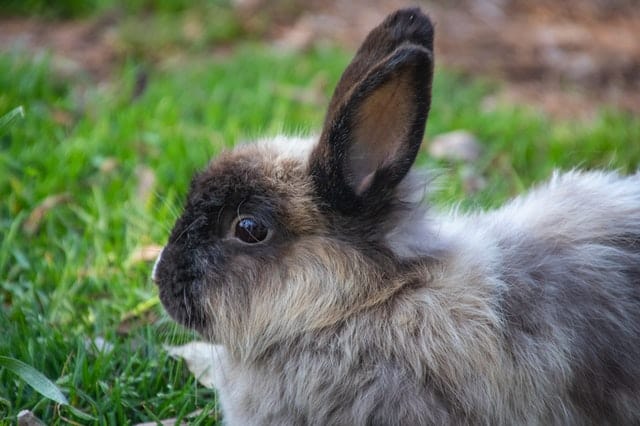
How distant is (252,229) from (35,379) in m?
0.80

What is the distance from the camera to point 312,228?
2.54 meters

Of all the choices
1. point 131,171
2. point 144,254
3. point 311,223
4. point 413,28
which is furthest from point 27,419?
point 131,171

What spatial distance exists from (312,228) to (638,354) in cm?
97

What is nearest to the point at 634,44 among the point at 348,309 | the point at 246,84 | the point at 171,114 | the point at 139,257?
the point at 246,84

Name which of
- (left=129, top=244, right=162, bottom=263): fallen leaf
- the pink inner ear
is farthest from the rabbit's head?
(left=129, top=244, right=162, bottom=263): fallen leaf

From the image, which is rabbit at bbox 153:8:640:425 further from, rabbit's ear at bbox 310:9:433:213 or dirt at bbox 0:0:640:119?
dirt at bbox 0:0:640:119

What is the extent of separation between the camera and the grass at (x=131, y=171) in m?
2.93

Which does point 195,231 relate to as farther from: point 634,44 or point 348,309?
point 634,44

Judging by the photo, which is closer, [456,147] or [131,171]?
[131,171]

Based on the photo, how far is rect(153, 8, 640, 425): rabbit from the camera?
2391 millimetres

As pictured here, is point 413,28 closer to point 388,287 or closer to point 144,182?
point 388,287

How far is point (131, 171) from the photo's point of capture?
420 cm

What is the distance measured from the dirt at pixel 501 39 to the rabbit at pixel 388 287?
3.07 metres

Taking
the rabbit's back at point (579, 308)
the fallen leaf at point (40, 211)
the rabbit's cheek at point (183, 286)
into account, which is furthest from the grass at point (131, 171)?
the rabbit's back at point (579, 308)
